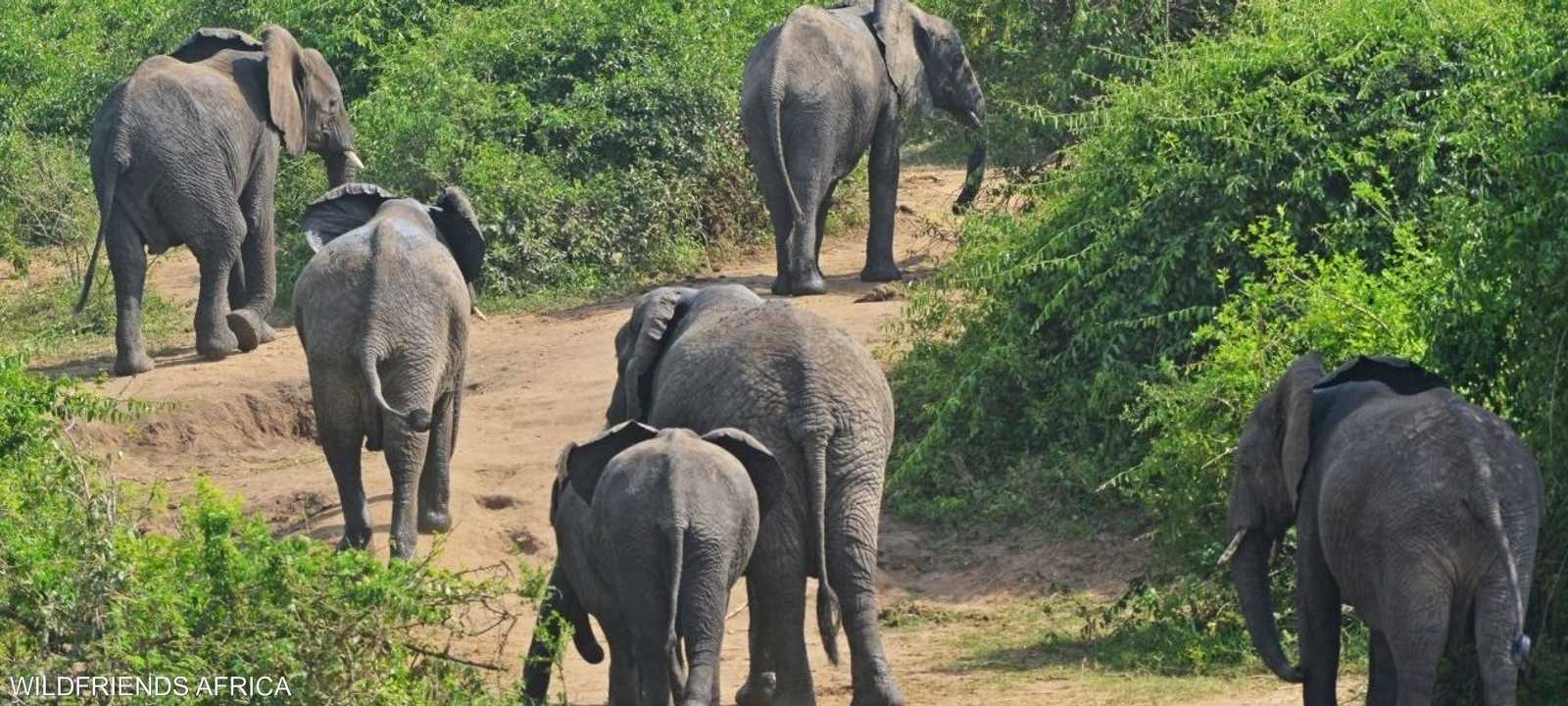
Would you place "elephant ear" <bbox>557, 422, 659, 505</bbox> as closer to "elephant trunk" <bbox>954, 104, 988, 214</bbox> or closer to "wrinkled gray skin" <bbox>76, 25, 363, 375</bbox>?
"wrinkled gray skin" <bbox>76, 25, 363, 375</bbox>

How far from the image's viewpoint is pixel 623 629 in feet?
30.6

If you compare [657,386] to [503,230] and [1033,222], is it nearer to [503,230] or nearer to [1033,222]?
[1033,222]

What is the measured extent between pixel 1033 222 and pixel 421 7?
8.59 metres

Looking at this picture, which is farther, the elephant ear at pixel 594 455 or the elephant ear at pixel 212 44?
the elephant ear at pixel 212 44

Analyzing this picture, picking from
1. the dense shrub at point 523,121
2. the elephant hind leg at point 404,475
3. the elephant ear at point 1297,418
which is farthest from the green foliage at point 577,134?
the elephant ear at point 1297,418

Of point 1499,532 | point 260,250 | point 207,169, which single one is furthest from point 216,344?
point 1499,532

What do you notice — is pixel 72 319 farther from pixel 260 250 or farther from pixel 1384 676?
pixel 1384 676

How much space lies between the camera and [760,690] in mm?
9742

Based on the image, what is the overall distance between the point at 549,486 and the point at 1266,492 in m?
5.25

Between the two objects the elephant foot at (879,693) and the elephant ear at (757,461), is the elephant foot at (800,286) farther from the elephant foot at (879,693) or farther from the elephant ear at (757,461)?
the elephant ear at (757,461)

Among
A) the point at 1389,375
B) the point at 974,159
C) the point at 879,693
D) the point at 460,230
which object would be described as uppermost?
the point at 1389,375

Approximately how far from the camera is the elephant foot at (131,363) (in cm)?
1602

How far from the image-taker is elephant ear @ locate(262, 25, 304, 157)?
17.0 metres

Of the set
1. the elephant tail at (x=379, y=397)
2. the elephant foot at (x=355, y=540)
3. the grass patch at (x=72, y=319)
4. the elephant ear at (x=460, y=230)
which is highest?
the elephant ear at (x=460, y=230)
